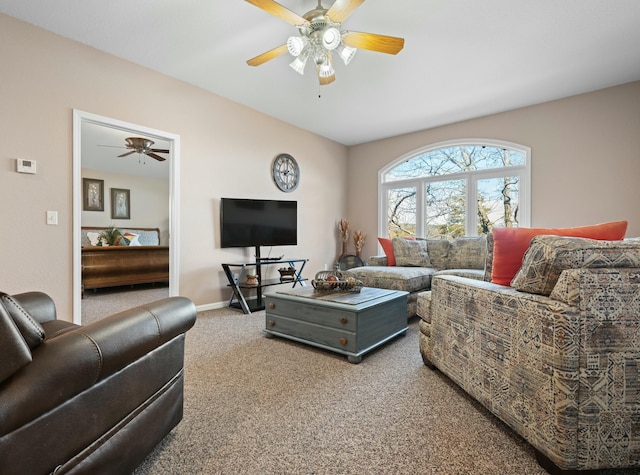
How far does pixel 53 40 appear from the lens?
107 inches

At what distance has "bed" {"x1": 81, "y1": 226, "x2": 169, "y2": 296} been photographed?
4.96 metres

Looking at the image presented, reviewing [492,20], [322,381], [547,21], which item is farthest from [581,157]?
[322,381]

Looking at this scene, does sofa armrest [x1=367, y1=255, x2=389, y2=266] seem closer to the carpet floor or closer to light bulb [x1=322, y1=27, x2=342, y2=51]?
the carpet floor

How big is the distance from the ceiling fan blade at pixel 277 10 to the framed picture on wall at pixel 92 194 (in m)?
6.46

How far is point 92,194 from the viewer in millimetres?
6789

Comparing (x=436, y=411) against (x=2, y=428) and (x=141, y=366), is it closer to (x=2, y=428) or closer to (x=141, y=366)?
(x=141, y=366)

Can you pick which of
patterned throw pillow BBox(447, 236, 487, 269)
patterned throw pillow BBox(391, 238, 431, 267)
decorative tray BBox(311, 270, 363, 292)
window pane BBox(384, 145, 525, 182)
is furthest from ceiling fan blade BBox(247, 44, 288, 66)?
window pane BBox(384, 145, 525, 182)

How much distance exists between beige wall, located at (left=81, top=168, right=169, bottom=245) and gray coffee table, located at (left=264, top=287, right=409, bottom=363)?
5967 mm

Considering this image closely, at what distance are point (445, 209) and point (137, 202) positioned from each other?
267 inches

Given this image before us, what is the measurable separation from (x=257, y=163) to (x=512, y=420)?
4062mm

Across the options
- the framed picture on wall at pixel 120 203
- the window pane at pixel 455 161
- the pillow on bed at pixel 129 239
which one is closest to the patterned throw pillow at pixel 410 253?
the window pane at pixel 455 161

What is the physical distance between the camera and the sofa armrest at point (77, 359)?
2.49 ft

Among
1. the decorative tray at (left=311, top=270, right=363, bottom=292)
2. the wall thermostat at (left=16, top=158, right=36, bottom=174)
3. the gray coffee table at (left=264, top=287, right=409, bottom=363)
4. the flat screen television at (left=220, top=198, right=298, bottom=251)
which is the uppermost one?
the wall thermostat at (left=16, top=158, right=36, bottom=174)

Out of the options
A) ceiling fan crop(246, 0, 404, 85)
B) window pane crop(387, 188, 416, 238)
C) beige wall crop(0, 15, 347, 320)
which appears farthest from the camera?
window pane crop(387, 188, 416, 238)
